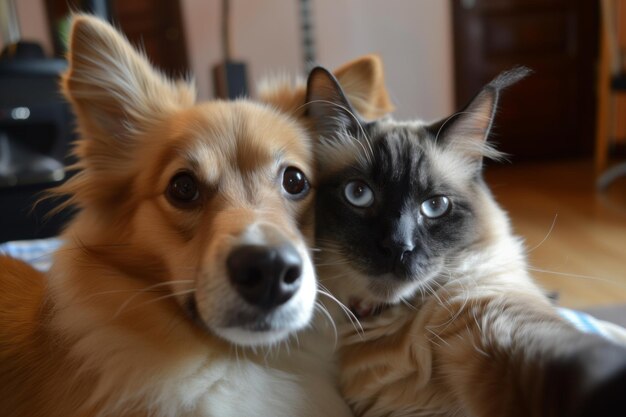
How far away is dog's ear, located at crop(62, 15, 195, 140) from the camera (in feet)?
4.04

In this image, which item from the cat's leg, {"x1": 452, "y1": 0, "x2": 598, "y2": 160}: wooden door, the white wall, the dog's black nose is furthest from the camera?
the white wall

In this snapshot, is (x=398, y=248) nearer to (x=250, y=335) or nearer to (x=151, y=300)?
(x=250, y=335)

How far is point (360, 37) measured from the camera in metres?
5.36

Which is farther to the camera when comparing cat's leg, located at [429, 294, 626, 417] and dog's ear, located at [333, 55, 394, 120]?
dog's ear, located at [333, 55, 394, 120]

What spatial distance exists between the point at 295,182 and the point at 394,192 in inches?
8.7

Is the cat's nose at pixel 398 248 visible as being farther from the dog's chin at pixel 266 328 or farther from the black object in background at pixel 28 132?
the black object in background at pixel 28 132

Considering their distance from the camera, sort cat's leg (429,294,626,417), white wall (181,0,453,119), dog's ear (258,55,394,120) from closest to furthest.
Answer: cat's leg (429,294,626,417)
dog's ear (258,55,394,120)
white wall (181,0,453,119)

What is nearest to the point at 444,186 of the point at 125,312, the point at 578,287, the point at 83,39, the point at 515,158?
the point at 125,312

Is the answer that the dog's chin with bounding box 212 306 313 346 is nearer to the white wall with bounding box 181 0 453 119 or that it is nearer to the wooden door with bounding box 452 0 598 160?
the white wall with bounding box 181 0 453 119

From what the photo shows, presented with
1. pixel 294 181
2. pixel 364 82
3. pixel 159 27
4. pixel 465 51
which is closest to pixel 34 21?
pixel 159 27

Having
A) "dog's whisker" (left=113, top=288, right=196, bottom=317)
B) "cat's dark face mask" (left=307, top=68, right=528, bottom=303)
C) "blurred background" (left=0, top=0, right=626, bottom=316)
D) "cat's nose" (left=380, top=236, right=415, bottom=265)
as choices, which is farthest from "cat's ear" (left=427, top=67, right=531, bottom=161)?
"blurred background" (left=0, top=0, right=626, bottom=316)

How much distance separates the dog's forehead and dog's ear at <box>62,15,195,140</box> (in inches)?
5.6

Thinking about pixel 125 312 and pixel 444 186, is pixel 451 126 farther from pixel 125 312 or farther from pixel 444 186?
pixel 125 312

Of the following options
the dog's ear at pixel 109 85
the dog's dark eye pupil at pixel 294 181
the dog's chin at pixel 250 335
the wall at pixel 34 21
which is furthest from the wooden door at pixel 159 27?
the dog's chin at pixel 250 335
